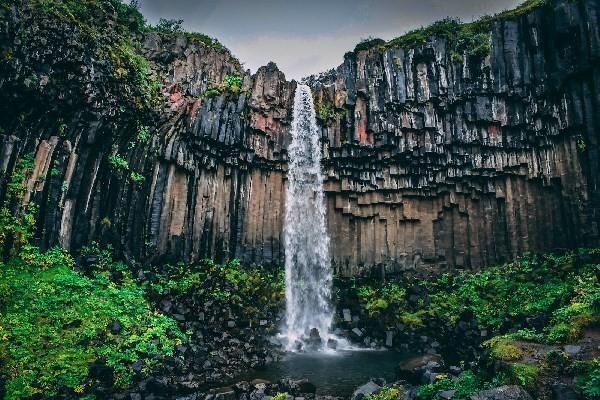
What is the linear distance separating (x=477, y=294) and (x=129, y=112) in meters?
17.9

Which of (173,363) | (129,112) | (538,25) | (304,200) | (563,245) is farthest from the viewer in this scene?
(304,200)

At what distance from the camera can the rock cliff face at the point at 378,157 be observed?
18344 millimetres

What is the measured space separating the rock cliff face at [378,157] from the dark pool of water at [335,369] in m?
6.24

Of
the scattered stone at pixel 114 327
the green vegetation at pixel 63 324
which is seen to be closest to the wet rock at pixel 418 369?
the green vegetation at pixel 63 324

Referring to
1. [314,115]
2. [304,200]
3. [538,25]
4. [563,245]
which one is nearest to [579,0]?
[538,25]

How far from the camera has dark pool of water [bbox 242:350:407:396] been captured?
13820 mm

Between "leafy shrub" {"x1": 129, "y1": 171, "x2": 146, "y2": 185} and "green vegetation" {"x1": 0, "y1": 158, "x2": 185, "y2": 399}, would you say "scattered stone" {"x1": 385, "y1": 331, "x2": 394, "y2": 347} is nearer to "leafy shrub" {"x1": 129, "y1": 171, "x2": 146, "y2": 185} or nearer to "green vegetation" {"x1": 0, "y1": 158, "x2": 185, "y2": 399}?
"green vegetation" {"x1": 0, "y1": 158, "x2": 185, "y2": 399}

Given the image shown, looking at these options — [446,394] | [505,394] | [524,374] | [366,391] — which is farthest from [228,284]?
[505,394]

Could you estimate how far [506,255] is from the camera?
69.4ft

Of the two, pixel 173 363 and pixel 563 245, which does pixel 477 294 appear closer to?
pixel 563 245

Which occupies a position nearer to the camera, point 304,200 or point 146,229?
point 146,229

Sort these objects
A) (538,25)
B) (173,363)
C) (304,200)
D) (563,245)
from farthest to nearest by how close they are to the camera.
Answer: (304,200)
(538,25)
(563,245)
(173,363)

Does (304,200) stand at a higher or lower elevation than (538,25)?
lower

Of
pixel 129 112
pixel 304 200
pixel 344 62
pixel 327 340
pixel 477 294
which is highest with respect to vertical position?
pixel 344 62
